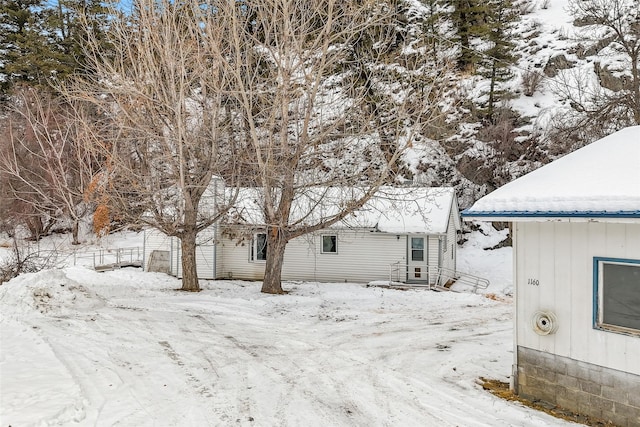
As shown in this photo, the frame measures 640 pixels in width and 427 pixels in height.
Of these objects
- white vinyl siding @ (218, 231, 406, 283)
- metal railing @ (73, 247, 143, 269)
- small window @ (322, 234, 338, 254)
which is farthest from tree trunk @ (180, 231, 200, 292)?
metal railing @ (73, 247, 143, 269)

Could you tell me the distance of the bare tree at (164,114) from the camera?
1271 cm

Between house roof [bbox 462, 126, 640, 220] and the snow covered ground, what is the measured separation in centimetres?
277

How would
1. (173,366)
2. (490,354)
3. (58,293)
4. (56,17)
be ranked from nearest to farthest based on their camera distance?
(173,366)
(490,354)
(58,293)
(56,17)

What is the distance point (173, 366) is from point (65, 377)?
5.36 ft

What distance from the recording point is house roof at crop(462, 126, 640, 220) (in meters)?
5.24

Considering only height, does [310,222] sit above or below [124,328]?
above

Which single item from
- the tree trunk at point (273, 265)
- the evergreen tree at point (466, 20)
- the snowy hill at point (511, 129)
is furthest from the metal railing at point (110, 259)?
the evergreen tree at point (466, 20)

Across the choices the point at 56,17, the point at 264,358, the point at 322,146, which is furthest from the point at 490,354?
the point at 56,17

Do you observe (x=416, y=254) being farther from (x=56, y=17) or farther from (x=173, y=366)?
(x=56, y=17)

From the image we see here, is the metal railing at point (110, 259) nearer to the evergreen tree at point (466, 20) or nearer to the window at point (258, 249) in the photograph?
→ the window at point (258, 249)

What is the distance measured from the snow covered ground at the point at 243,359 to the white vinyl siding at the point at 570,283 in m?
1.09

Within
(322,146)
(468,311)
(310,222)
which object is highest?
(322,146)

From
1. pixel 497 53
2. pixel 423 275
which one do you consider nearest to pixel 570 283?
pixel 423 275

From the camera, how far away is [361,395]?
21.1 ft
